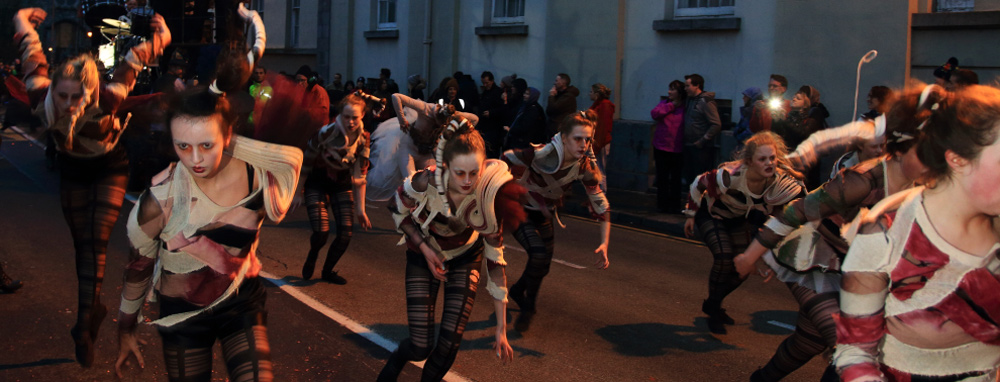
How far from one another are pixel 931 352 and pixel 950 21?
33.1 ft

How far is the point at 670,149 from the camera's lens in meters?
12.8

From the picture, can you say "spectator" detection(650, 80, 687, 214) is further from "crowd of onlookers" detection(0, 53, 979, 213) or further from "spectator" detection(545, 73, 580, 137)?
"spectator" detection(545, 73, 580, 137)

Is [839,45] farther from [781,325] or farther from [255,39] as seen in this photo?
[255,39]

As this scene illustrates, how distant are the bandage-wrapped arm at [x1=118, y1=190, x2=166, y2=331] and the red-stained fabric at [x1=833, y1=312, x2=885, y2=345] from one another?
2564 mm

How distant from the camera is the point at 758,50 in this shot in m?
13.8

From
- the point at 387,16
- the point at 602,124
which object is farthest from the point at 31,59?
the point at 387,16

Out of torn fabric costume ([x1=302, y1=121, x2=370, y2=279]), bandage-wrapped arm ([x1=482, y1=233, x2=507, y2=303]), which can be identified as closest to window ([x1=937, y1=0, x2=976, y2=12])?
torn fabric costume ([x1=302, y1=121, x2=370, y2=279])

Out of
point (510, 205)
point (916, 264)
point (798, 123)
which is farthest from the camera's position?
point (798, 123)

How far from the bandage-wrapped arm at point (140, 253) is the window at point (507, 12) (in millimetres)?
15872

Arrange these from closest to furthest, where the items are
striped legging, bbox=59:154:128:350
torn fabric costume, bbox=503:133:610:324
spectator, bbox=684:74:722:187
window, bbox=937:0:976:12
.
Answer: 1. striped legging, bbox=59:154:128:350
2. torn fabric costume, bbox=503:133:610:324
3. window, bbox=937:0:976:12
4. spectator, bbox=684:74:722:187

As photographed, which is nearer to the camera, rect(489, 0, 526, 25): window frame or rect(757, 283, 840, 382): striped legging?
rect(757, 283, 840, 382): striped legging

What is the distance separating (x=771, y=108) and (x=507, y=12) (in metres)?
9.33

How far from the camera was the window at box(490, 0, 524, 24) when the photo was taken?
19.0 meters

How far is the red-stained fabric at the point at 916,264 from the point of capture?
256 centimetres
